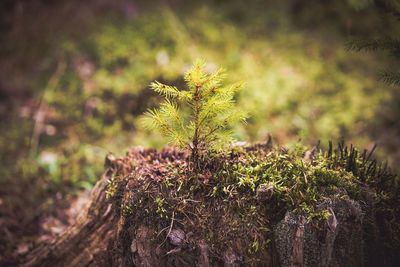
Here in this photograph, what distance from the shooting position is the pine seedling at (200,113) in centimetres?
158

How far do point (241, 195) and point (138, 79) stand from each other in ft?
13.1

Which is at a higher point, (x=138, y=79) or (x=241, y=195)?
(x=138, y=79)

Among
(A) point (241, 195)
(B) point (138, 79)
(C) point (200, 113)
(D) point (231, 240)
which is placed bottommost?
(D) point (231, 240)

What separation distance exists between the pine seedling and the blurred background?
5.70ft

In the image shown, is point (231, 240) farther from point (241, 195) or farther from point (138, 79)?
point (138, 79)

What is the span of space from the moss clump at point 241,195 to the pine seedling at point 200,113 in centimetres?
18

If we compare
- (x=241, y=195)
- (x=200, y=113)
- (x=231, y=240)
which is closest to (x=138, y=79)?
(x=200, y=113)

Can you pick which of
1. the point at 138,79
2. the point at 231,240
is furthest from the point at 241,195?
the point at 138,79

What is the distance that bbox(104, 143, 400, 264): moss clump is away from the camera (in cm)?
163

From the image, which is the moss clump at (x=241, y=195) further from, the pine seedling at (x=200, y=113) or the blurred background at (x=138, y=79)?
the blurred background at (x=138, y=79)

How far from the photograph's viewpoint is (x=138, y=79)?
5.02 meters

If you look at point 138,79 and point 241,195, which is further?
point 138,79

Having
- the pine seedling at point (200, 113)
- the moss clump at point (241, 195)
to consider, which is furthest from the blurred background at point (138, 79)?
the pine seedling at point (200, 113)

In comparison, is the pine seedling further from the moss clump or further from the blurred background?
the blurred background
